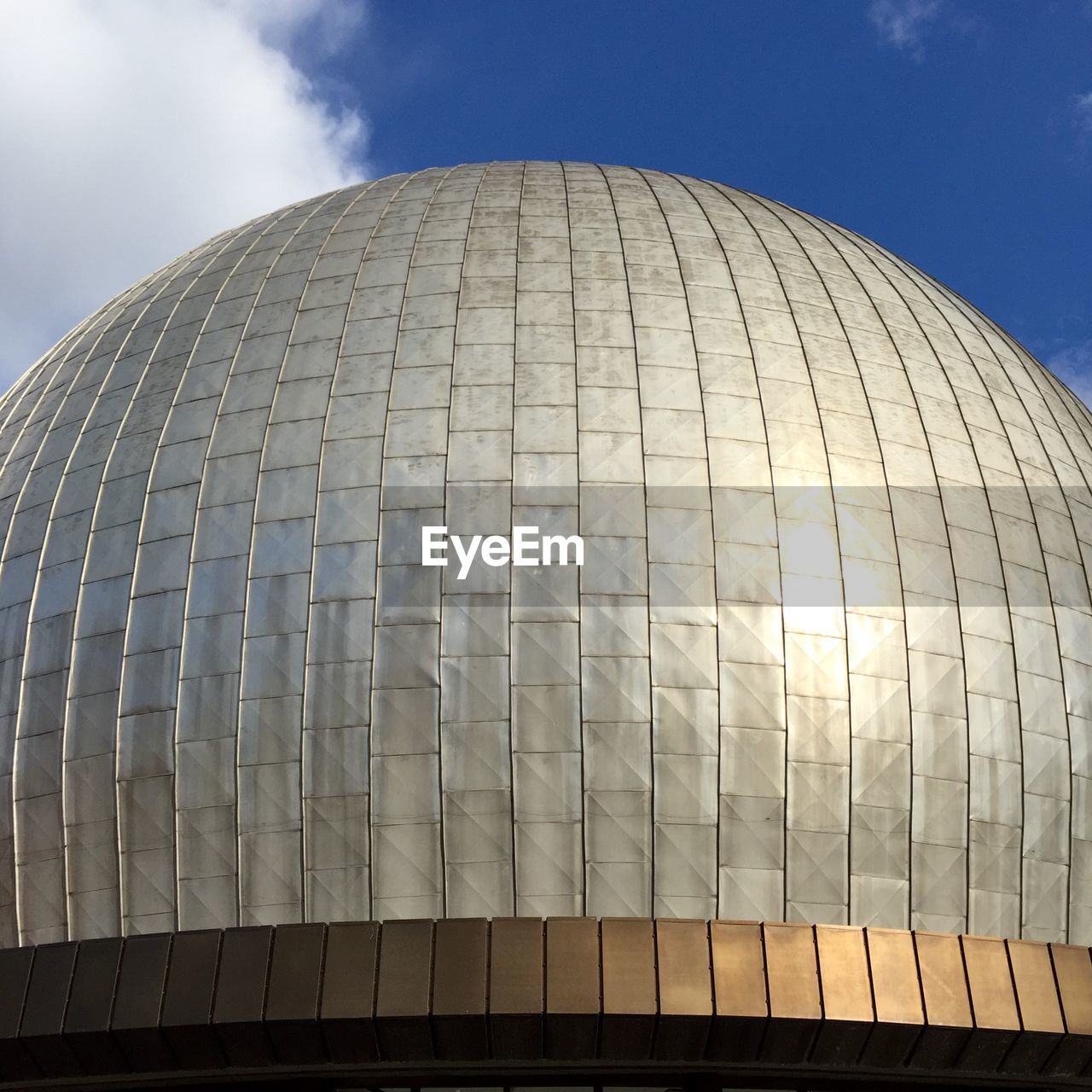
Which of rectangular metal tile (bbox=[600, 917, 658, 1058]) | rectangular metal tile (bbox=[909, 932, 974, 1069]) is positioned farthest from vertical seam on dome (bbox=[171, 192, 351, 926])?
rectangular metal tile (bbox=[909, 932, 974, 1069])

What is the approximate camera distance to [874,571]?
47.6 ft

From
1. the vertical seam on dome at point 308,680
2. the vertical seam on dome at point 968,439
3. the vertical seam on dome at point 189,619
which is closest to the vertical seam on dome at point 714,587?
the vertical seam on dome at point 968,439

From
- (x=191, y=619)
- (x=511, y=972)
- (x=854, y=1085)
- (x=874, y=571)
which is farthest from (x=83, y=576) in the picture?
(x=854, y=1085)

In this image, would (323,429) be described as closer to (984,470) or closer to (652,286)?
(652,286)

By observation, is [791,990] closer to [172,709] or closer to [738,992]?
[738,992]

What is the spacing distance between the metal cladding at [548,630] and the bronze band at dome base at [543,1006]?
0.97 feet

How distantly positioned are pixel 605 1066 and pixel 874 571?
235 inches

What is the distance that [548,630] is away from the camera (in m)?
13.5

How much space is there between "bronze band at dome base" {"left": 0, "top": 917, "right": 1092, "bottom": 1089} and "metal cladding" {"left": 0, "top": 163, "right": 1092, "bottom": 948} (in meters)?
0.29

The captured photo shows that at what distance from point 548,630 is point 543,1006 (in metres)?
3.69

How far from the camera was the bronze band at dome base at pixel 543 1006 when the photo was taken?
39.3 feet

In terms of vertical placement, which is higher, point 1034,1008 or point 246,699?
point 246,699

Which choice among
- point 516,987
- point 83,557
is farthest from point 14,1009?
point 83,557

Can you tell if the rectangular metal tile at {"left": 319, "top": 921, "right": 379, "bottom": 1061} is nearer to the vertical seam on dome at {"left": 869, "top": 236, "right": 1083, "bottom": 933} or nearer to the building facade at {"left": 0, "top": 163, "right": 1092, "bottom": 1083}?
the building facade at {"left": 0, "top": 163, "right": 1092, "bottom": 1083}
